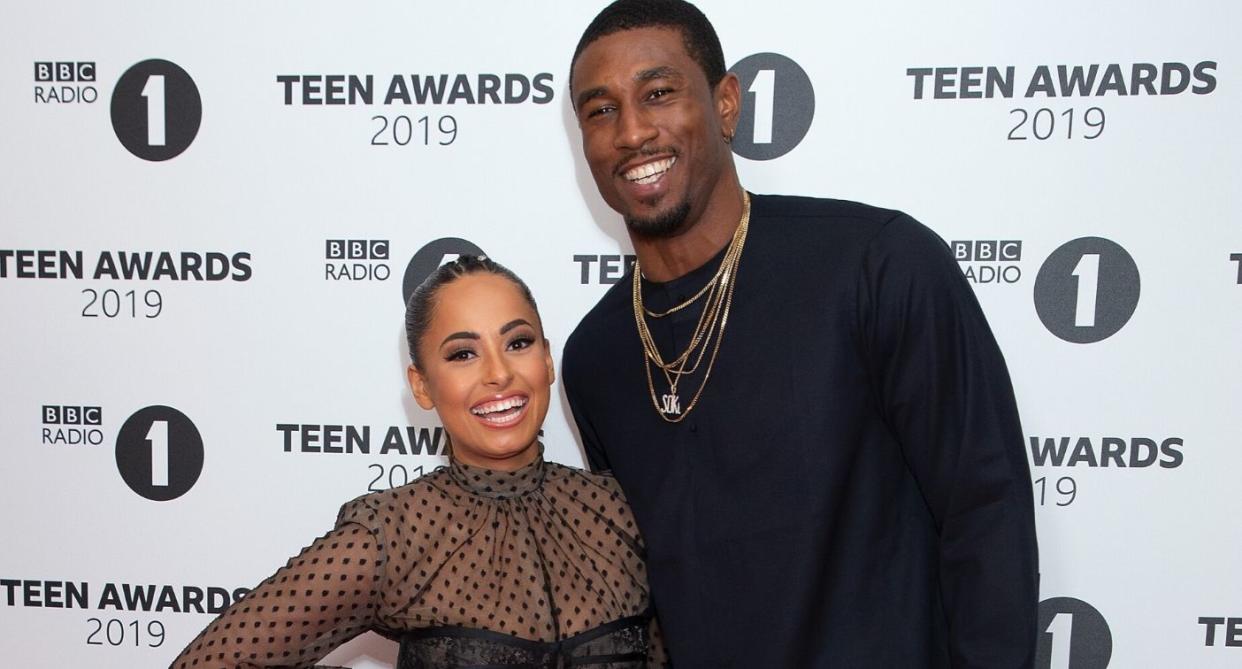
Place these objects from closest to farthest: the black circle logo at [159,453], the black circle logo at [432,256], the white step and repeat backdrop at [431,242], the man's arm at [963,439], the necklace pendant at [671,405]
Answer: the man's arm at [963,439], the necklace pendant at [671,405], the white step and repeat backdrop at [431,242], the black circle logo at [432,256], the black circle logo at [159,453]

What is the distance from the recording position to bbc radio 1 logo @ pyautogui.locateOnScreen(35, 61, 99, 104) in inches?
81.4

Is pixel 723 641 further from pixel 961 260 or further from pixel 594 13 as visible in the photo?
pixel 594 13

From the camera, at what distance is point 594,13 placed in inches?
74.4

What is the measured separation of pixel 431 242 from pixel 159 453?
0.83 meters

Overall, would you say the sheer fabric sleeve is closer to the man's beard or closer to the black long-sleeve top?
the black long-sleeve top

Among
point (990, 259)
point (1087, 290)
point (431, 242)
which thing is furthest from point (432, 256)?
point (1087, 290)

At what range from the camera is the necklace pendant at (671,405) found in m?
1.47

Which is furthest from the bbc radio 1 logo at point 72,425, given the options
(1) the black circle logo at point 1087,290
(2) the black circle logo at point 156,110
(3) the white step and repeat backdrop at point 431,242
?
(1) the black circle logo at point 1087,290

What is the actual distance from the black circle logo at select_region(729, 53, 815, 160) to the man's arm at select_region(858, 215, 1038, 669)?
0.63m

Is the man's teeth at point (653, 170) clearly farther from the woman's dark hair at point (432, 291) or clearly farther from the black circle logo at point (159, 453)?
the black circle logo at point (159, 453)

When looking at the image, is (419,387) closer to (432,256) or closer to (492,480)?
(492,480)

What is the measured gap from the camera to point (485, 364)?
1396mm

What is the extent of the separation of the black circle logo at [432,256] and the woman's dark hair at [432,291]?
51 cm

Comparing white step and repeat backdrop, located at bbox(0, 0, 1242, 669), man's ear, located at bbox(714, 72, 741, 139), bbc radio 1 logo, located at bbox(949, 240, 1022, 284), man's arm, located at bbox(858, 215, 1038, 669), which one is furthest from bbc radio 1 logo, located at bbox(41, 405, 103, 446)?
bbc radio 1 logo, located at bbox(949, 240, 1022, 284)
